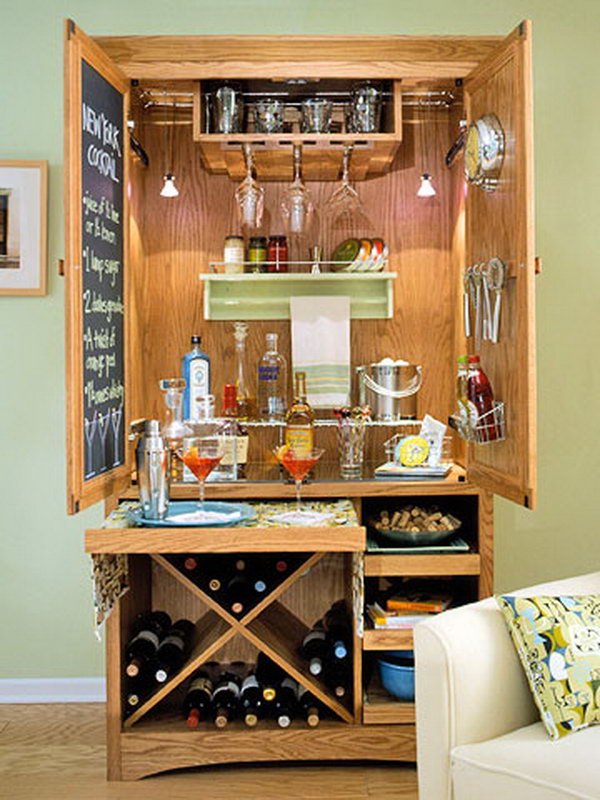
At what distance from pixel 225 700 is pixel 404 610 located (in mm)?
627

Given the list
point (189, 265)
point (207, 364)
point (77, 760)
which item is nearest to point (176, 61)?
point (189, 265)

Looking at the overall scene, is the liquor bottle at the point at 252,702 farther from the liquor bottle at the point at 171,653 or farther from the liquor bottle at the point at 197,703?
the liquor bottle at the point at 171,653

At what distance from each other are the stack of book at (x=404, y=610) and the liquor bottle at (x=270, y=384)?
776 millimetres

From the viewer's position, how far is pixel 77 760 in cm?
289

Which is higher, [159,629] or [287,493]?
[287,493]

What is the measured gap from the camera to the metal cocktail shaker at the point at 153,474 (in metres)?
2.60

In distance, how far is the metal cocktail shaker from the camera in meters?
2.60

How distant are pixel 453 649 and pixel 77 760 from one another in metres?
1.48

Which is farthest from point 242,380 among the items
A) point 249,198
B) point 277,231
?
point 249,198

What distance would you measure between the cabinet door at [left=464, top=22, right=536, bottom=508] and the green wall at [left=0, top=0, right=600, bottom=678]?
68cm

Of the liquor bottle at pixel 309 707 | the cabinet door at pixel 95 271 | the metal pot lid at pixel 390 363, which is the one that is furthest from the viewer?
the metal pot lid at pixel 390 363

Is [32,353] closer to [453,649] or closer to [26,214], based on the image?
[26,214]

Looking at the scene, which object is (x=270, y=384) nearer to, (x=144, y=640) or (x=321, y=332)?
(x=321, y=332)

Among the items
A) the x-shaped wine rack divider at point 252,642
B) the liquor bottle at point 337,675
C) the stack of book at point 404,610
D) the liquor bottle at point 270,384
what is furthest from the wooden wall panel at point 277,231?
→ the liquor bottle at point 337,675
